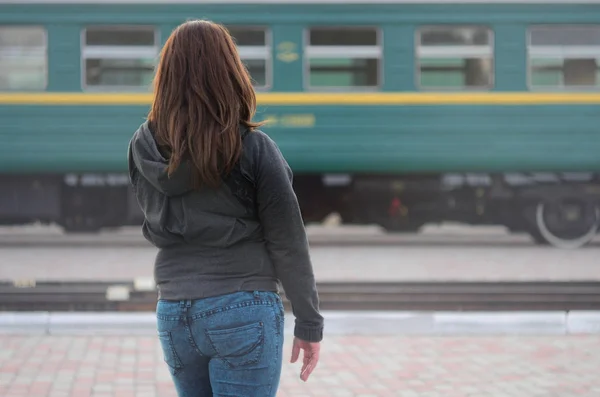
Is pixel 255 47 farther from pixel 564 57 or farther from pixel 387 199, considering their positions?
pixel 564 57

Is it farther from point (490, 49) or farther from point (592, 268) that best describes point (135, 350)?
point (490, 49)

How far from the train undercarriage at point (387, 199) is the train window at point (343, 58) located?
1.09 metres

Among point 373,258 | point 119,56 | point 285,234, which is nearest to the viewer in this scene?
point 285,234

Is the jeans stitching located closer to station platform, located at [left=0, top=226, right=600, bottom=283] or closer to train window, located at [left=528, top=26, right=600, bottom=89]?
station platform, located at [left=0, top=226, right=600, bottom=283]

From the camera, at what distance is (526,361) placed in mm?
5508

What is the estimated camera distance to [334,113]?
1155 centimetres

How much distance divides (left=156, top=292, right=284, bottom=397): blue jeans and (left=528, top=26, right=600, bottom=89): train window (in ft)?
32.8

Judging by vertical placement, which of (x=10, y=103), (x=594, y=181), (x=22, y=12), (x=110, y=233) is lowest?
(x=110, y=233)

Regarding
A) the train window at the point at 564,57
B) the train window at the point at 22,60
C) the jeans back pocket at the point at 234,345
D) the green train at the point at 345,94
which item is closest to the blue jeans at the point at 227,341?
the jeans back pocket at the point at 234,345

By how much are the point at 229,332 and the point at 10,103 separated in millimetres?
9917

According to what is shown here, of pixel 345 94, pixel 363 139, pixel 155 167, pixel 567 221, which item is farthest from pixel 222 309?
pixel 567 221

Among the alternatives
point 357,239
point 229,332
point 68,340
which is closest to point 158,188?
point 229,332

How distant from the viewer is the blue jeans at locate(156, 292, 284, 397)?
2.19 metres

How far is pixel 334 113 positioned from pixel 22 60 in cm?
361
